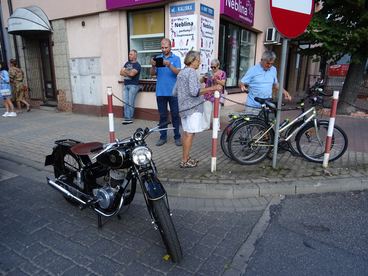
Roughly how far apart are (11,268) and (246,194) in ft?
8.95

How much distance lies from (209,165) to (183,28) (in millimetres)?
3781

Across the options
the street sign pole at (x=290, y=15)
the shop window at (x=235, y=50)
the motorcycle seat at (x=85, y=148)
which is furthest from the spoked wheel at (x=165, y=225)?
the shop window at (x=235, y=50)

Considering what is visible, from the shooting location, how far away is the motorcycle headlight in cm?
253

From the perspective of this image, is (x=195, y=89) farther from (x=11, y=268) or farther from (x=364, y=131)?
(x=364, y=131)

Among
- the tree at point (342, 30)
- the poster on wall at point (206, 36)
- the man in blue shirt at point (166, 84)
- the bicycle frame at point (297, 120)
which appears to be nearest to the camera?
the bicycle frame at point (297, 120)

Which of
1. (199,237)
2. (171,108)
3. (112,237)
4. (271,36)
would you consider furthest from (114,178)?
(271,36)

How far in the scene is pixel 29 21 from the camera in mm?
9070

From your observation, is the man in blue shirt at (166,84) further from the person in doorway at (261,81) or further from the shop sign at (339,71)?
the shop sign at (339,71)

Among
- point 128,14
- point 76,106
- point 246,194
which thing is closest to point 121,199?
point 246,194

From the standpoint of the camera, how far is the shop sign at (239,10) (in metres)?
7.28

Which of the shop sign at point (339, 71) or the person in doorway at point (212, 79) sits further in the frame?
the shop sign at point (339, 71)

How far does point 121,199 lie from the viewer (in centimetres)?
294

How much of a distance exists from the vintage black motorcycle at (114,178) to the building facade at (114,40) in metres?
4.41

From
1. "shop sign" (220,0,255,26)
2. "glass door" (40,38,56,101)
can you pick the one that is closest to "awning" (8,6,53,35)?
"glass door" (40,38,56,101)
